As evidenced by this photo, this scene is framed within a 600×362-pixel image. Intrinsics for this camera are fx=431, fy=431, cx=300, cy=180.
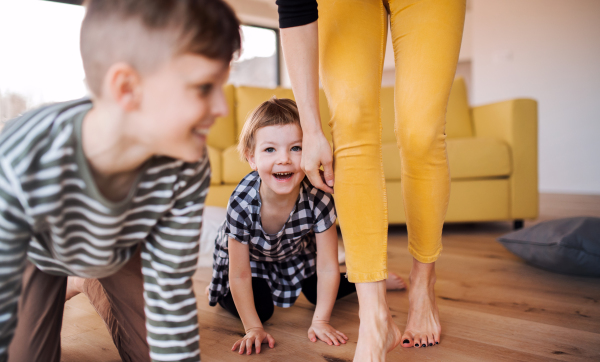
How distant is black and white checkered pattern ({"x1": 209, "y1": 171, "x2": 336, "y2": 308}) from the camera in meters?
1.15

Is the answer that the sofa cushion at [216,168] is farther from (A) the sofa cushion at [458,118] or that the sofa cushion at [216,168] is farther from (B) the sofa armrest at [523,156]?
(B) the sofa armrest at [523,156]

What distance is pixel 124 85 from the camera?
0.52 metres

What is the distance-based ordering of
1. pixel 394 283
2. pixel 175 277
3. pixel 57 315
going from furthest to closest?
pixel 394 283
pixel 57 315
pixel 175 277

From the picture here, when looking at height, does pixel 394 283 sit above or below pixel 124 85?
below

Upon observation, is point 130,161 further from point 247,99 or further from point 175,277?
point 247,99

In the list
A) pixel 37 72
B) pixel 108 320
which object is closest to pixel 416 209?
pixel 108 320

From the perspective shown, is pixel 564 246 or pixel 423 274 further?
pixel 564 246

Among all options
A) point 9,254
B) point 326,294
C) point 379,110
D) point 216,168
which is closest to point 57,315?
point 9,254

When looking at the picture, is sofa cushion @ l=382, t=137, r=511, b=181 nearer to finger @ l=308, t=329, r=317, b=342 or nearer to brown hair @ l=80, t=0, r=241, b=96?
finger @ l=308, t=329, r=317, b=342

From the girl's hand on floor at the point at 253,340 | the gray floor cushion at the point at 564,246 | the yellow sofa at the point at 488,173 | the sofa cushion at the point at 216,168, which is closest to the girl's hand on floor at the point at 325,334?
the girl's hand on floor at the point at 253,340

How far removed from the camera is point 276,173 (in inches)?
44.9

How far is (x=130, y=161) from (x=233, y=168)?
1765 millimetres

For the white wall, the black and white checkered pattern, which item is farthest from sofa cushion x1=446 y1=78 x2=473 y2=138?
the white wall

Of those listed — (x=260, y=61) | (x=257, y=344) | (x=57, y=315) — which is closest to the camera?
(x=57, y=315)
